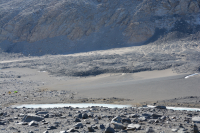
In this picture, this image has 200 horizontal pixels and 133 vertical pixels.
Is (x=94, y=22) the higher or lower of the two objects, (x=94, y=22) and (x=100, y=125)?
the higher

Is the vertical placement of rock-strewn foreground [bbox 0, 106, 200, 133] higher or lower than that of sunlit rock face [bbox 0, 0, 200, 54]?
lower

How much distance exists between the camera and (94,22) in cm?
3011

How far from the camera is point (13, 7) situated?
35250 millimetres

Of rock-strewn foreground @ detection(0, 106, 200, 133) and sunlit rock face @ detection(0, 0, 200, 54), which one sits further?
sunlit rock face @ detection(0, 0, 200, 54)

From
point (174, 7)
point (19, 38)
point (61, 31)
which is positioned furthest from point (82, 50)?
point (174, 7)

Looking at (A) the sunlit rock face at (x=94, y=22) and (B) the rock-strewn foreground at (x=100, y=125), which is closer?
(B) the rock-strewn foreground at (x=100, y=125)

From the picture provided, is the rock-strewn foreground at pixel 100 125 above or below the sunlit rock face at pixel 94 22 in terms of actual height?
below

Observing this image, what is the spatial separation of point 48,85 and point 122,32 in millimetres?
15677

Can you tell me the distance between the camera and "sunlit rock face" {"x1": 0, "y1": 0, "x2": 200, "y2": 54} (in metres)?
27.2

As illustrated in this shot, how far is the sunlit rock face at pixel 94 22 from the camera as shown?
89.3 feet

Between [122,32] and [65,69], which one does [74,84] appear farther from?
[122,32]

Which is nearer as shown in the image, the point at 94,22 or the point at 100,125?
the point at 100,125

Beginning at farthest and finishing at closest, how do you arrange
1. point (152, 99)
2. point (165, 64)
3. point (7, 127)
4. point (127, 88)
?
point (165, 64), point (127, 88), point (152, 99), point (7, 127)

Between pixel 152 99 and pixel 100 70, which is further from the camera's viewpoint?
pixel 100 70
